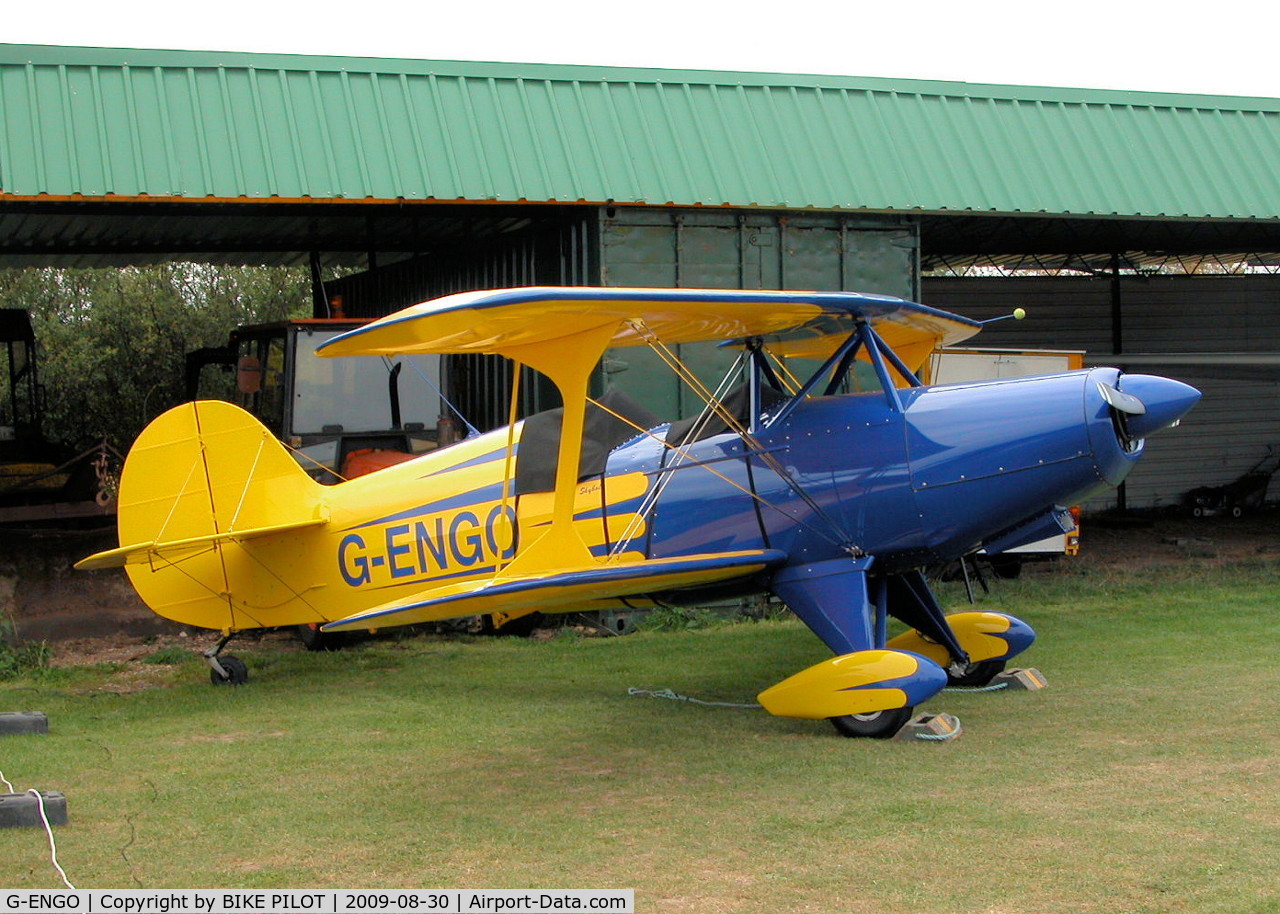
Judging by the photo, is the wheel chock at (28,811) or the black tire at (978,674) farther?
the black tire at (978,674)

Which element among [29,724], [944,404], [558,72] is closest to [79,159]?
[558,72]

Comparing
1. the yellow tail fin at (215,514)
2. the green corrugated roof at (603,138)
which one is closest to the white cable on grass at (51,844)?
the yellow tail fin at (215,514)

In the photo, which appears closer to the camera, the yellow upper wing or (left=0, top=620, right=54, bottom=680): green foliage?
the yellow upper wing

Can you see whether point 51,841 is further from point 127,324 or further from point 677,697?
point 127,324

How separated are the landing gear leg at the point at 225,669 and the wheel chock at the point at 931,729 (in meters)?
4.70

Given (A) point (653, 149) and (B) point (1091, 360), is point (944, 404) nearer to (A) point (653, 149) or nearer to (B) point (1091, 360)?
(A) point (653, 149)

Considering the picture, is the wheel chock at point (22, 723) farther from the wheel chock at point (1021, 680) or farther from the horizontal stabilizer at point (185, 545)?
the wheel chock at point (1021, 680)

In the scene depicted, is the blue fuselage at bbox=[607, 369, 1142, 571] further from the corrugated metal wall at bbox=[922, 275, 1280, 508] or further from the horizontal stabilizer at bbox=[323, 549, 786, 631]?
the corrugated metal wall at bbox=[922, 275, 1280, 508]

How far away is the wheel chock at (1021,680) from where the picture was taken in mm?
8227

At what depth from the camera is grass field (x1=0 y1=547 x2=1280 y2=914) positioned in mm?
4699

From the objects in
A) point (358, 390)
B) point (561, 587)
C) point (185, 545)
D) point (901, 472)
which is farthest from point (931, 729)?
point (358, 390)

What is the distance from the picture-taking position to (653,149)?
39.6 feet

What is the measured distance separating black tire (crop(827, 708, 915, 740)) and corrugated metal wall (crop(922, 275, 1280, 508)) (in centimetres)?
1578

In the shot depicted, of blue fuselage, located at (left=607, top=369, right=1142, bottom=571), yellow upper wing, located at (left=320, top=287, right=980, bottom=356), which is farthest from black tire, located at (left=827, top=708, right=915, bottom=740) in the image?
yellow upper wing, located at (left=320, top=287, right=980, bottom=356)
